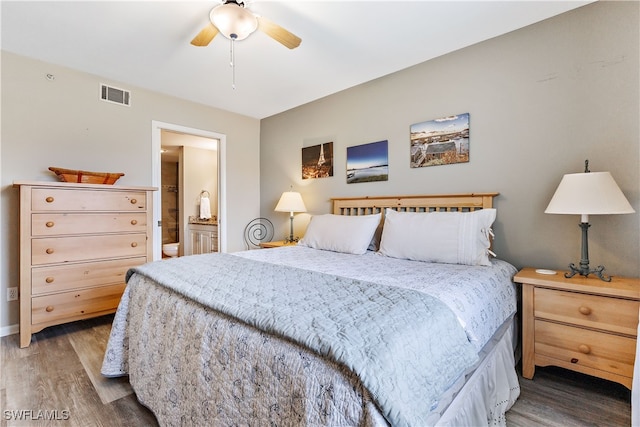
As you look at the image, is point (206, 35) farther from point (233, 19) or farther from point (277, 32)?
point (277, 32)

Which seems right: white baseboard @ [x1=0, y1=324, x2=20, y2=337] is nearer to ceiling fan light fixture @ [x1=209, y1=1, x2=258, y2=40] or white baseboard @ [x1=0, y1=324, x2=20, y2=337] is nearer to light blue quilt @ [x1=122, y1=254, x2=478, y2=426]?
light blue quilt @ [x1=122, y1=254, x2=478, y2=426]

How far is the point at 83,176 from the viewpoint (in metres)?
2.63

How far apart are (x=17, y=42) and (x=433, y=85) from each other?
356 cm

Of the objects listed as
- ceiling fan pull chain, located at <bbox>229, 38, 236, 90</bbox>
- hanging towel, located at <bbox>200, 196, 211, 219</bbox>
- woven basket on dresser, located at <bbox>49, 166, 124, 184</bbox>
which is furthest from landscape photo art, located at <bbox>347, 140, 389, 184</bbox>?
hanging towel, located at <bbox>200, 196, 211, 219</bbox>

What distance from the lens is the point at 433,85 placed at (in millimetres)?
2670

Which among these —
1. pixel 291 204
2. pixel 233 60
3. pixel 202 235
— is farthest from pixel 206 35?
pixel 202 235

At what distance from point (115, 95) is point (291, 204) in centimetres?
220

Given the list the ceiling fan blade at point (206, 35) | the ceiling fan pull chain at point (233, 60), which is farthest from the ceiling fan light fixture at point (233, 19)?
the ceiling fan pull chain at point (233, 60)

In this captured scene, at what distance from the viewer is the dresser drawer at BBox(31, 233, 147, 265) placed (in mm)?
2359

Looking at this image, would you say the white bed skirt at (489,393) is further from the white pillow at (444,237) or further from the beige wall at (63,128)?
the beige wall at (63,128)

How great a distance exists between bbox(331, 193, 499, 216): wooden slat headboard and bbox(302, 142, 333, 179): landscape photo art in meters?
0.44

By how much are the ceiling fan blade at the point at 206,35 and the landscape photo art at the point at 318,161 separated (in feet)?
5.99

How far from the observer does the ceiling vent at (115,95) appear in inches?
118

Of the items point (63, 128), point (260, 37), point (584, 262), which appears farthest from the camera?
point (63, 128)
